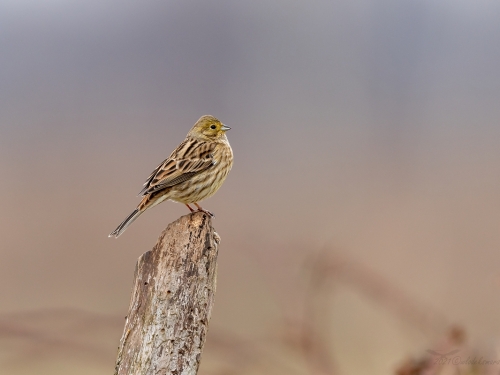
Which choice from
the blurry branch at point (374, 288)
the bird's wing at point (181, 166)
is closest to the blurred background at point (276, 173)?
the blurry branch at point (374, 288)

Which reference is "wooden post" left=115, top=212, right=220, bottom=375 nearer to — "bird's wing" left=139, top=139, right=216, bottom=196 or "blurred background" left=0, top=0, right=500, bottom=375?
"blurred background" left=0, top=0, right=500, bottom=375

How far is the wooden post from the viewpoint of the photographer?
3.19 meters

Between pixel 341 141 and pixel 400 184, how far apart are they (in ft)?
41.5

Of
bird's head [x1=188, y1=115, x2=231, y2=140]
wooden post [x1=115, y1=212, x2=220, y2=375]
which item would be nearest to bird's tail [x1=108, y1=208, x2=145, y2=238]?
bird's head [x1=188, y1=115, x2=231, y2=140]

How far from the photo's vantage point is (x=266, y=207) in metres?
20.7

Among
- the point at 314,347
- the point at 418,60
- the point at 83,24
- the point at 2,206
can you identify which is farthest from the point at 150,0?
the point at 314,347

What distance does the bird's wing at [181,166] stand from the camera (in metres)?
5.75

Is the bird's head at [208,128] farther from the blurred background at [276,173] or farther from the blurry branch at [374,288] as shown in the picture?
the blurry branch at [374,288]

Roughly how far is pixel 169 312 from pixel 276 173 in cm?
2393

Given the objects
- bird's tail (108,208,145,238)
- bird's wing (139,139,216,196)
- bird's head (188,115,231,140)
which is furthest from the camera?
bird's head (188,115,231,140)

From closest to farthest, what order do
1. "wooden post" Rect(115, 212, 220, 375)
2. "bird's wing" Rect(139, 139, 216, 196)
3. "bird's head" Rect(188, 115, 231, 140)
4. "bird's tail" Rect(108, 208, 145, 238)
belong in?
"wooden post" Rect(115, 212, 220, 375), "bird's tail" Rect(108, 208, 145, 238), "bird's wing" Rect(139, 139, 216, 196), "bird's head" Rect(188, 115, 231, 140)

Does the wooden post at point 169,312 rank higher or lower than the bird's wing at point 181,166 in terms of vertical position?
lower

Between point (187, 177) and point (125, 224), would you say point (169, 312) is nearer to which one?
point (125, 224)

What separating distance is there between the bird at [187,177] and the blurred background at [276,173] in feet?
2.90
